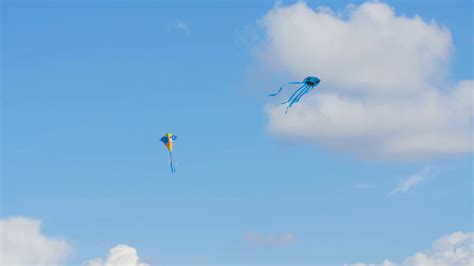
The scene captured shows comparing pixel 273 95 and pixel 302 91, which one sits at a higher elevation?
pixel 302 91

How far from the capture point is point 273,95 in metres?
163

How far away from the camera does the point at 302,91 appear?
643 feet

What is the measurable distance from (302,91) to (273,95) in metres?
33.6

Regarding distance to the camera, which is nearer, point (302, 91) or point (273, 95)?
point (273, 95)
